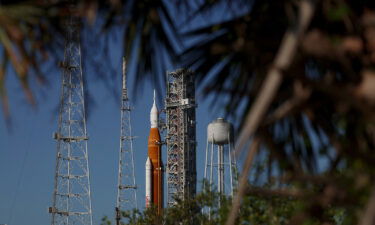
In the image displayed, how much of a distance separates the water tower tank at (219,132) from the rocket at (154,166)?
1680cm

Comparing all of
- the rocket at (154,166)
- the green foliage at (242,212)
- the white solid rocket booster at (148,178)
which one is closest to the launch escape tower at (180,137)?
the rocket at (154,166)

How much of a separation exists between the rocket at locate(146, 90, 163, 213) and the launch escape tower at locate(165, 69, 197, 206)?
2.76m

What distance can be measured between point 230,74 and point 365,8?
4.37 feet

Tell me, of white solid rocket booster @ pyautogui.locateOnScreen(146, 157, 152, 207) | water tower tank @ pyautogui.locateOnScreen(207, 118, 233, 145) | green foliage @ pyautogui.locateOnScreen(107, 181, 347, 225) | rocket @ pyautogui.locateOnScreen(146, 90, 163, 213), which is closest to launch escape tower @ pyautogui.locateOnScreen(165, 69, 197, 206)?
rocket @ pyautogui.locateOnScreen(146, 90, 163, 213)

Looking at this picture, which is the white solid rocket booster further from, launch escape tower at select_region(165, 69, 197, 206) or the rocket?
launch escape tower at select_region(165, 69, 197, 206)

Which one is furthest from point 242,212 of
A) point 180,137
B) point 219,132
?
point 180,137

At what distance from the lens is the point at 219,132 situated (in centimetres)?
4438

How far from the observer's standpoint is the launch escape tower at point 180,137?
64.8m

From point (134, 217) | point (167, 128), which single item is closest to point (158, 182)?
point (167, 128)

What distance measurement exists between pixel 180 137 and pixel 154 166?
16.8ft

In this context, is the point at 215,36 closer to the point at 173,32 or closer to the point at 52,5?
the point at 173,32

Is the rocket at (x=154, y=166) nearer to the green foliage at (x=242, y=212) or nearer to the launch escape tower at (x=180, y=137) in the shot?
the launch escape tower at (x=180, y=137)

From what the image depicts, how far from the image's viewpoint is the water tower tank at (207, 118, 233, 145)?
43875mm

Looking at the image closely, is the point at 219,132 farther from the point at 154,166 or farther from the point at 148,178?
the point at 148,178
